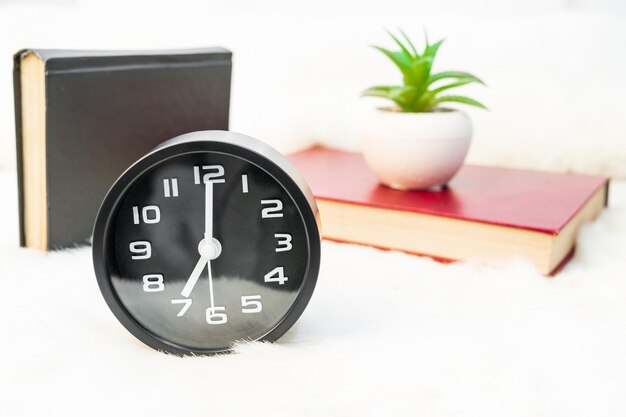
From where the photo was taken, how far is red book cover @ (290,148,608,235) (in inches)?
39.1

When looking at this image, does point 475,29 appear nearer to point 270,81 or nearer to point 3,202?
point 270,81

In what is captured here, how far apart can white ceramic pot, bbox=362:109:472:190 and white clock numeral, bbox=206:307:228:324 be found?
0.50 m

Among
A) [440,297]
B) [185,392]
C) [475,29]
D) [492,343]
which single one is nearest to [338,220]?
[440,297]

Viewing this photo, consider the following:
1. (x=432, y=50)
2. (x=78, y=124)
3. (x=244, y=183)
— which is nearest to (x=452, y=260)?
(x=432, y=50)

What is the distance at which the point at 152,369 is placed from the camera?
65 cm

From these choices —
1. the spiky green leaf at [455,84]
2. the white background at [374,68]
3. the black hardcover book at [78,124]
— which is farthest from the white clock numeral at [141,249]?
the white background at [374,68]

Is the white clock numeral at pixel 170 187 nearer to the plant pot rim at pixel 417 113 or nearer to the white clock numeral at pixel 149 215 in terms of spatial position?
the white clock numeral at pixel 149 215

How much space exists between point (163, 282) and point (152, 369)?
84 mm

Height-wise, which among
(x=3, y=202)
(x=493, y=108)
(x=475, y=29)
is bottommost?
(x=3, y=202)

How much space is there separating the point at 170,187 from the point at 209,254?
2.9 inches

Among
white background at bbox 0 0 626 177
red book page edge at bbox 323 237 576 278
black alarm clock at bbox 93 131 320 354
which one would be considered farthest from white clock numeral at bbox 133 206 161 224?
white background at bbox 0 0 626 177

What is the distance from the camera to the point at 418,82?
110 cm

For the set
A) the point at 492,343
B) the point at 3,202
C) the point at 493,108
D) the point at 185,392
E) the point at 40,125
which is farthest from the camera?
the point at 493,108

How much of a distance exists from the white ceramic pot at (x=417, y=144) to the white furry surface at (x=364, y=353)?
0.68 feet
